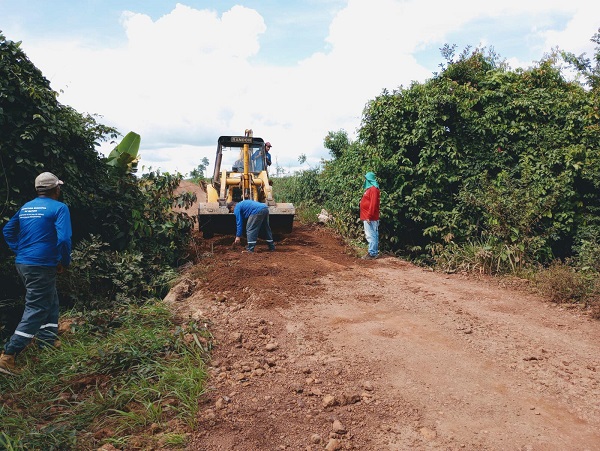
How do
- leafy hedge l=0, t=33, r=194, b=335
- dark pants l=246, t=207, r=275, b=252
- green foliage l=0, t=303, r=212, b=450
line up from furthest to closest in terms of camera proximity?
dark pants l=246, t=207, r=275, b=252
leafy hedge l=0, t=33, r=194, b=335
green foliage l=0, t=303, r=212, b=450

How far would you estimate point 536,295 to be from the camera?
7.20 meters

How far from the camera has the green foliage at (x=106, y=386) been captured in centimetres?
369

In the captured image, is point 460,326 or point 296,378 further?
point 460,326

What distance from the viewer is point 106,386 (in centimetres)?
441

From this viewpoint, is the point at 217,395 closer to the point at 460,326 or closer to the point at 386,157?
the point at 460,326

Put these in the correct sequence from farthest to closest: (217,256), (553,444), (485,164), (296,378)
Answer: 1. (485,164)
2. (217,256)
3. (296,378)
4. (553,444)

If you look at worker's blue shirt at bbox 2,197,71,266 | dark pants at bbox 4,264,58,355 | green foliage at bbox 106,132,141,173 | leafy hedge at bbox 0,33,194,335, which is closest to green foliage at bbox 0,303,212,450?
dark pants at bbox 4,264,58,355

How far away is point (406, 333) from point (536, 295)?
2.97m

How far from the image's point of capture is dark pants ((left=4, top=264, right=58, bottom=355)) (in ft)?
16.8

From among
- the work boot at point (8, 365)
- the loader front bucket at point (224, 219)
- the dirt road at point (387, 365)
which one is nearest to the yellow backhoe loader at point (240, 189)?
the loader front bucket at point (224, 219)

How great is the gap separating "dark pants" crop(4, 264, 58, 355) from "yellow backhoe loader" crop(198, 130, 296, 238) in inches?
209

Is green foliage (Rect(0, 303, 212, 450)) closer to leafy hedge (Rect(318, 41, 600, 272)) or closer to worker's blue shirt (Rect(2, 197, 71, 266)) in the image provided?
worker's blue shirt (Rect(2, 197, 71, 266))

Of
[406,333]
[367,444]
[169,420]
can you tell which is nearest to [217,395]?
[169,420]

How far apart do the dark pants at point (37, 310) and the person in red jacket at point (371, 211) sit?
19.7 feet
